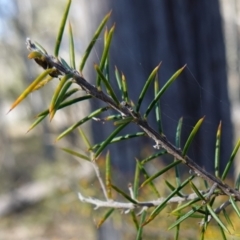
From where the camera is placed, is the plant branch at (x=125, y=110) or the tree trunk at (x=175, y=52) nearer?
the plant branch at (x=125, y=110)

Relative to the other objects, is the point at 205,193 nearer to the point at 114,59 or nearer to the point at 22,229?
the point at 114,59

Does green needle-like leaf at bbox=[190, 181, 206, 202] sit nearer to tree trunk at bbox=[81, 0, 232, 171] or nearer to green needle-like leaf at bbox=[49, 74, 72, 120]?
green needle-like leaf at bbox=[49, 74, 72, 120]

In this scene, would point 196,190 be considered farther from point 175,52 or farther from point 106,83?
point 175,52

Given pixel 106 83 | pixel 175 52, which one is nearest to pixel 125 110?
pixel 106 83

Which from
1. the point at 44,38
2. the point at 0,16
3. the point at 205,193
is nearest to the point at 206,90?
the point at 205,193

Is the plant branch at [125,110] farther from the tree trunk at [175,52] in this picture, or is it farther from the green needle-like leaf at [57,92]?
the tree trunk at [175,52]

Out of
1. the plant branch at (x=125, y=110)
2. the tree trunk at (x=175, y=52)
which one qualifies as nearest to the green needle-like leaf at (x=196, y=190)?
the plant branch at (x=125, y=110)

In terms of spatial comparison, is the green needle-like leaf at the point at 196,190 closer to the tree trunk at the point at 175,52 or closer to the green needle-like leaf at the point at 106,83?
the green needle-like leaf at the point at 106,83

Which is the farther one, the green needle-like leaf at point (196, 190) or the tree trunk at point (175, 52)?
the tree trunk at point (175, 52)

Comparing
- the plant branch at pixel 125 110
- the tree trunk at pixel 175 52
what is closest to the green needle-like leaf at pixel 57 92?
the plant branch at pixel 125 110

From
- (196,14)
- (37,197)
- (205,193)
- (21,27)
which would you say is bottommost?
(37,197)

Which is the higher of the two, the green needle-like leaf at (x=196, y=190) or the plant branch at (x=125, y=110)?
the plant branch at (x=125, y=110)
